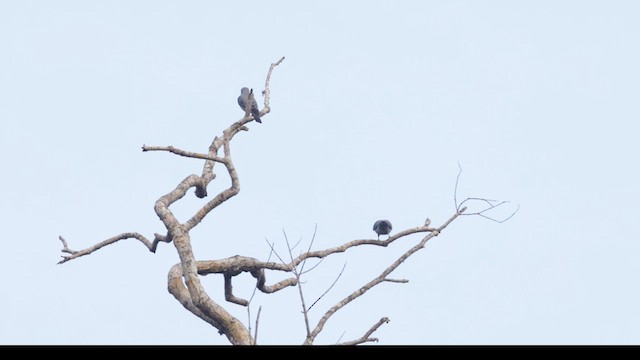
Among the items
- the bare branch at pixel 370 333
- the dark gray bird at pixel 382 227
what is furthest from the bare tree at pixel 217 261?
the dark gray bird at pixel 382 227

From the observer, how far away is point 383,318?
15.3ft

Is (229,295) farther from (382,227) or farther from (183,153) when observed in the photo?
(382,227)

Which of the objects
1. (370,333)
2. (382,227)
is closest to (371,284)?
(370,333)

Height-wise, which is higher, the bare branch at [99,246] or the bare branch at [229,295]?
the bare branch at [99,246]

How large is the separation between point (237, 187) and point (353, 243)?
858mm

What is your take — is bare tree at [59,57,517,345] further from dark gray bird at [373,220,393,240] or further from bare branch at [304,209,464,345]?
dark gray bird at [373,220,393,240]

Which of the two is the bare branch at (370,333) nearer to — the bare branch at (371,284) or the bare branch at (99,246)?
the bare branch at (371,284)

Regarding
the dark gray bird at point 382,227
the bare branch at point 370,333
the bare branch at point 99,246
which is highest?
A: the dark gray bird at point 382,227

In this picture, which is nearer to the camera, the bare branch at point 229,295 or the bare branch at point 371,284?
the bare branch at point 371,284
